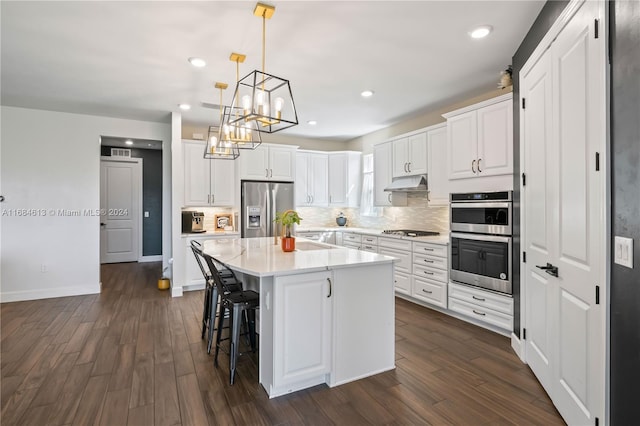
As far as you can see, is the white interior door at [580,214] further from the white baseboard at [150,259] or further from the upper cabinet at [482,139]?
the white baseboard at [150,259]

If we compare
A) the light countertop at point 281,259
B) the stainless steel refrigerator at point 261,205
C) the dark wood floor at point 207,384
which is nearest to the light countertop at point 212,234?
the stainless steel refrigerator at point 261,205

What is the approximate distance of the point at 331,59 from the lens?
3.12 metres

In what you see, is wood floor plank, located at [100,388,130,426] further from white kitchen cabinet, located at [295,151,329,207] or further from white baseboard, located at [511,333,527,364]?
white kitchen cabinet, located at [295,151,329,207]

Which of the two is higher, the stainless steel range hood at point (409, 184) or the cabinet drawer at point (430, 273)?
the stainless steel range hood at point (409, 184)

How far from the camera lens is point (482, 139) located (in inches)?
138

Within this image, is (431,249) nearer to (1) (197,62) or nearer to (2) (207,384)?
(2) (207,384)

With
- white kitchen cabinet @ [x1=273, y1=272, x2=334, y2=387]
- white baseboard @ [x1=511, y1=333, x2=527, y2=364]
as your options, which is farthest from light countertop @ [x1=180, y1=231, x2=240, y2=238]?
white baseboard @ [x1=511, y1=333, x2=527, y2=364]

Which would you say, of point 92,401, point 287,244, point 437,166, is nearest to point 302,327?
point 287,244

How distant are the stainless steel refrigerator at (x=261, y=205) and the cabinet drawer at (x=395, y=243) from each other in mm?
1803

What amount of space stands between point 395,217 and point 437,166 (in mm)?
1468

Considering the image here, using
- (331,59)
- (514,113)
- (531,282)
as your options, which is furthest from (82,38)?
(531,282)

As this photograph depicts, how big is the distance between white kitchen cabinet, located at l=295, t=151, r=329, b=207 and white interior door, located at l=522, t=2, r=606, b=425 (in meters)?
4.14

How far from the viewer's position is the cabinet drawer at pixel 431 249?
13.0 feet

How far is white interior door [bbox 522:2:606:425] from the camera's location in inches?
63.6
